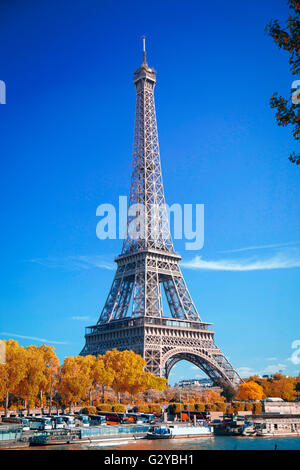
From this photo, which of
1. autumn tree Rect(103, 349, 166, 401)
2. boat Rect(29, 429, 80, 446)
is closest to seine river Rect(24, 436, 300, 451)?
boat Rect(29, 429, 80, 446)

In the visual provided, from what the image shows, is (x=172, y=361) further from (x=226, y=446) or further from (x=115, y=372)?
(x=226, y=446)

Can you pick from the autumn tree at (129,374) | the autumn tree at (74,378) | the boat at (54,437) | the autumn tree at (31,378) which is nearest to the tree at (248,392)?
the autumn tree at (129,374)

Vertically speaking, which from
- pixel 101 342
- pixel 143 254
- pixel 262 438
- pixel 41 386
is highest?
pixel 143 254

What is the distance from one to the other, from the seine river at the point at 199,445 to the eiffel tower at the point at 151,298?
34902 millimetres

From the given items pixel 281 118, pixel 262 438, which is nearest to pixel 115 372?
pixel 262 438

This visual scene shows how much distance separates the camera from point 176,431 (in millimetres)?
51938

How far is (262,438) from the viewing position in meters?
56.9

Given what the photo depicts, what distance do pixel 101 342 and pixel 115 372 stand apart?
23716 mm

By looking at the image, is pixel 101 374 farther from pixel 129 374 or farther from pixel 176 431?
pixel 176 431

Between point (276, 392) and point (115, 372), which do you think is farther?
point (276, 392)

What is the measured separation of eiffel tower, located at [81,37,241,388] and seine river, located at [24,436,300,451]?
34.9 meters

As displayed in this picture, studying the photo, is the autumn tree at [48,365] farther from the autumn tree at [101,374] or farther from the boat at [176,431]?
the boat at [176,431]

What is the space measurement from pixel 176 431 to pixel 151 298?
48211 millimetres

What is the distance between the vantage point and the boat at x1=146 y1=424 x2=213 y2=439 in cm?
5009
